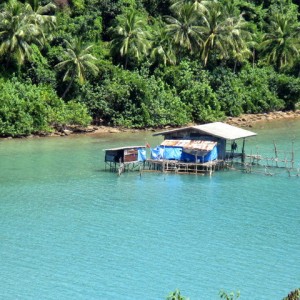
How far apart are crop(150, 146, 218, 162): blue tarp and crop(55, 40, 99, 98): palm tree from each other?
43.6ft

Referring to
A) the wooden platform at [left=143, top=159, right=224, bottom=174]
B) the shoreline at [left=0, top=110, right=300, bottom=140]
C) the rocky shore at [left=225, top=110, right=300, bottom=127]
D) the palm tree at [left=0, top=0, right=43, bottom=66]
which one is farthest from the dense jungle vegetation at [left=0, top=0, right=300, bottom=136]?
the wooden platform at [left=143, top=159, right=224, bottom=174]

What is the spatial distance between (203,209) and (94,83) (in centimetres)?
2323

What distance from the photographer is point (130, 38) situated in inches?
2372

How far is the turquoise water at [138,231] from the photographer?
2938cm

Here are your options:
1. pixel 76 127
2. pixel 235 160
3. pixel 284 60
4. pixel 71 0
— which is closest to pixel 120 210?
pixel 235 160

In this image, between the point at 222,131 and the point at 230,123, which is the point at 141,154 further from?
the point at 230,123

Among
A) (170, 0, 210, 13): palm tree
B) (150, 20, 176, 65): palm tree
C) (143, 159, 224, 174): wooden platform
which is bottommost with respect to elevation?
(143, 159, 224, 174): wooden platform

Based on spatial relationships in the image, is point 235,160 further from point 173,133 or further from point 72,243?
point 72,243

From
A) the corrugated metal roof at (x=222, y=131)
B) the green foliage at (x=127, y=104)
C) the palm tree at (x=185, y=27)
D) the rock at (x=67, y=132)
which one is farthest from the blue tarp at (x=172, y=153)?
the palm tree at (x=185, y=27)

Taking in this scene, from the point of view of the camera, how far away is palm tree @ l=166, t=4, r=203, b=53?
61.7 metres

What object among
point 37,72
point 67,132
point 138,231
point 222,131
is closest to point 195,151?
point 222,131

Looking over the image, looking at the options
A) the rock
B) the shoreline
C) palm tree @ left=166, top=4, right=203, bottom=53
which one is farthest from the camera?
palm tree @ left=166, top=4, right=203, bottom=53

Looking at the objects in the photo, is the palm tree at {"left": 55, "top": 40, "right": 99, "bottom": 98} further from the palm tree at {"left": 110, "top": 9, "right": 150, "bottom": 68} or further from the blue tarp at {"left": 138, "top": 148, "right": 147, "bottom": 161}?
the blue tarp at {"left": 138, "top": 148, "right": 147, "bottom": 161}

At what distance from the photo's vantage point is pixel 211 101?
205ft
